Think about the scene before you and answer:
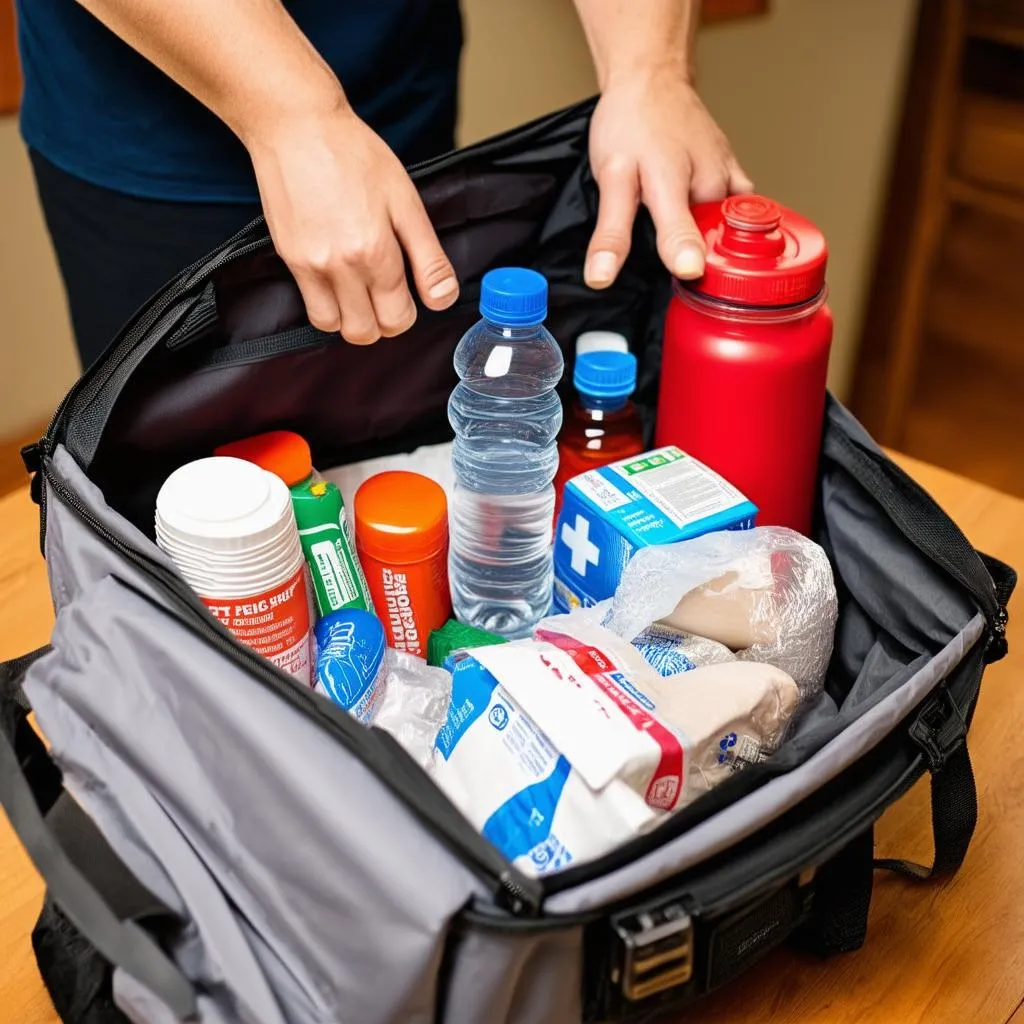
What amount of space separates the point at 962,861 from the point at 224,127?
711 mm

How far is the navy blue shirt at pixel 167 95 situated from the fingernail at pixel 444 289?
8.0 inches

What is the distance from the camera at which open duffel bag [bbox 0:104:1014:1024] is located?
557 mm

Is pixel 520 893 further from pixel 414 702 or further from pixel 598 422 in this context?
pixel 598 422

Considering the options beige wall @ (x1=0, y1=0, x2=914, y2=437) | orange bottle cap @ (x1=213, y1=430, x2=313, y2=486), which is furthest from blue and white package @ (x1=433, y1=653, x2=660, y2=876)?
beige wall @ (x1=0, y1=0, x2=914, y2=437)

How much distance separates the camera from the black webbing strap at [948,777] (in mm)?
672

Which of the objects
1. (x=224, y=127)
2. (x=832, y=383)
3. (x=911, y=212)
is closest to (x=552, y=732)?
(x=224, y=127)

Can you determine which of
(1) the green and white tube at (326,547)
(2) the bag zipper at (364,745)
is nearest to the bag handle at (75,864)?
(2) the bag zipper at (364,745)

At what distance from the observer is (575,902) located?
1.79 feet

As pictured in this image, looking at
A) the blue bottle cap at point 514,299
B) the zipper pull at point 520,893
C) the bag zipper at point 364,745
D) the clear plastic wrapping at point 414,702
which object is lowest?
the clear plastic wrapping at point 414,702

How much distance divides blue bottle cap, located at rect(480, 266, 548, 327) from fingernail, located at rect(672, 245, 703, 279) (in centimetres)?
10

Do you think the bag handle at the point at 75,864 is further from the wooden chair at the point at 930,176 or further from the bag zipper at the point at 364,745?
the wooden chair at the point at 930,176

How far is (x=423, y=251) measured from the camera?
0.81 meters

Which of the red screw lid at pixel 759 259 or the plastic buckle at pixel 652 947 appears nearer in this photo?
the plastic buckle at pixel 652 947

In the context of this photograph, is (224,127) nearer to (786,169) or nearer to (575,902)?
(575,902)
